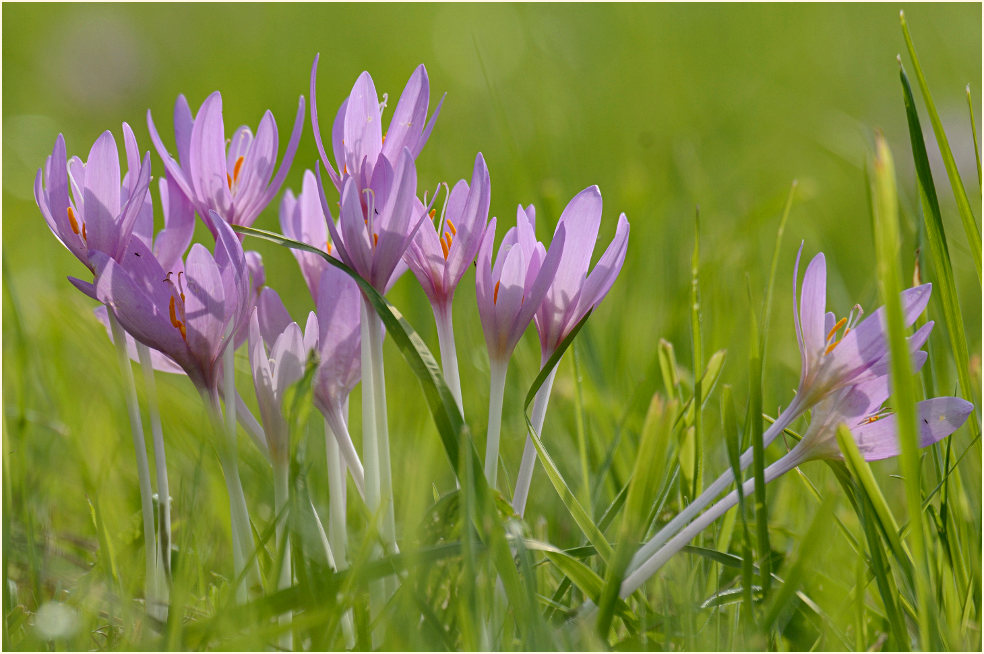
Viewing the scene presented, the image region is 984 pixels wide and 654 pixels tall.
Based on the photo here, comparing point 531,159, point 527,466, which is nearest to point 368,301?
point 527,466

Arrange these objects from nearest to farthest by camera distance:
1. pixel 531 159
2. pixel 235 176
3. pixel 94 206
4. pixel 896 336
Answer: pixel 896 336 → pixel 94 206 → pixel 235 176 → pixel 531 159

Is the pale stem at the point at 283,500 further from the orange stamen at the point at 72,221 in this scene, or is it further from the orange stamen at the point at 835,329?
the orange stamen at the point at 835,329

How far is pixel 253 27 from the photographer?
3.40 m

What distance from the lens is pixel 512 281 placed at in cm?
56

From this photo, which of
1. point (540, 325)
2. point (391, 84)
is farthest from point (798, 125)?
point (540, 325)

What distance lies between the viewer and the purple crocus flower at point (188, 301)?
53cm

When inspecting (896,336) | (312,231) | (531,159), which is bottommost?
(896,336)

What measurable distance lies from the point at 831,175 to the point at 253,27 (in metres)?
2.22

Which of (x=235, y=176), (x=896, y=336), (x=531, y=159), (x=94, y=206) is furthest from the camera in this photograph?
(x=531, y=159)

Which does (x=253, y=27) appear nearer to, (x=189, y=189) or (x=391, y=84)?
(x=391, y=84)

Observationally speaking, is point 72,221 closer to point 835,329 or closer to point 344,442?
point 344,442

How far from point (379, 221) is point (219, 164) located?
14 cm

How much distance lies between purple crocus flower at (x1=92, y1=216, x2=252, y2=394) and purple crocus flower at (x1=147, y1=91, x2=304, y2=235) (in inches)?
2.5

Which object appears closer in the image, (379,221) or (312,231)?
(379,221)
